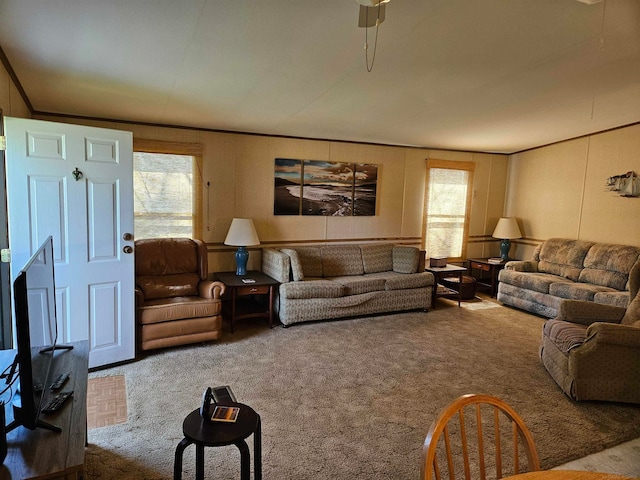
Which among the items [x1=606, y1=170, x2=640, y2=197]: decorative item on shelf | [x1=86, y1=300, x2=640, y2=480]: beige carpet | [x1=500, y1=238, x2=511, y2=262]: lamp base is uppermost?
[x1=606, y1=170, x2=640, y2=197]: decorative item on shelf

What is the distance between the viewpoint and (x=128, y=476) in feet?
6.68

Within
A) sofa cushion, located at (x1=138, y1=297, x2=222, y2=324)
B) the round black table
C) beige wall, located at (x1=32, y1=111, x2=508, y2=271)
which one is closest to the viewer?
the round black table

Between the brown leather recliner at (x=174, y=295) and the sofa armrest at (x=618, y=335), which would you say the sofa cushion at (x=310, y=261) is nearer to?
the brown leather recliner at (x=174, y=295)

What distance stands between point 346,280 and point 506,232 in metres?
3.09

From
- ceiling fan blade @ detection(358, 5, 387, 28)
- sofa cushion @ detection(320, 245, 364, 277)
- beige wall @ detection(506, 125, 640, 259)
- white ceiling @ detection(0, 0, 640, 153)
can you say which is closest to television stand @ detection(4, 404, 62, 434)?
white ceiling @ detection(0, 0, 640, 153)

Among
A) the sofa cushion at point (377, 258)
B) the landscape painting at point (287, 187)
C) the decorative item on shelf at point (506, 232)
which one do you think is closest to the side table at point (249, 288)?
the landscape painting at point (287, 187)

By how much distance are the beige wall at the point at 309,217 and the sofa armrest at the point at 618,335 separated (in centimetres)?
343

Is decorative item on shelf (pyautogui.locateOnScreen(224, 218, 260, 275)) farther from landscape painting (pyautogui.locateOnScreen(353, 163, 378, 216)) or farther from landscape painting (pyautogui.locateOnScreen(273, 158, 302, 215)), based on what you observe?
landscape painting (pyautogui.locateOnScreen(353, 163, 378, 216))

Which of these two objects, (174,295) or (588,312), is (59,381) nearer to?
(174,295)

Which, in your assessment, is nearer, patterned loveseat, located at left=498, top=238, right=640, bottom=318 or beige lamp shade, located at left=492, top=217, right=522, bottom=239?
patterned loveseat, located at left=498, top=238, right=640, bottom=318

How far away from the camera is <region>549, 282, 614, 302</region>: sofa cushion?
4.54 meters

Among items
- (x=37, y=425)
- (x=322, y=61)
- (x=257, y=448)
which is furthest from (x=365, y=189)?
(x=37, y=425)

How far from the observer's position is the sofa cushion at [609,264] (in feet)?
15.1

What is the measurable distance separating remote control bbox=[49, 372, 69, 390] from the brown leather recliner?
1.70m
